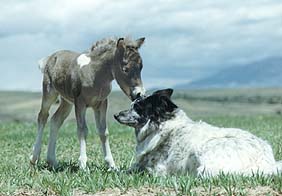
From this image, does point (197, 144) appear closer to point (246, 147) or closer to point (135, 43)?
point (246, 147)

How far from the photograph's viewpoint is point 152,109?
38.9ft

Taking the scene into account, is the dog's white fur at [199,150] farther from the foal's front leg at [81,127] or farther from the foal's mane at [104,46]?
the foal's mane at [104,46]

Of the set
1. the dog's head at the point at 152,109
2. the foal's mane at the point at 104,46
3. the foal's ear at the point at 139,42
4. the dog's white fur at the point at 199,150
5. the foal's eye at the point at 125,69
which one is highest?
the foal's ear at the point at 139,42

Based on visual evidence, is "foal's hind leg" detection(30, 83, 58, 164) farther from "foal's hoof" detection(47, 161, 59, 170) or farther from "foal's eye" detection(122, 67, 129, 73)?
A: "foal's eye" detection(122, 67, 129, 73)

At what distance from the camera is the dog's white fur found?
34.5 ft

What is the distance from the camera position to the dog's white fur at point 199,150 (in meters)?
10.5

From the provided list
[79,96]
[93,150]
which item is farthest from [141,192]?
[93,150]

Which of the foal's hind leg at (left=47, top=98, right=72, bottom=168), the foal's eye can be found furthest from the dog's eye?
the foal's hind leg at (left=47, top=98, right=72, bottom=168)

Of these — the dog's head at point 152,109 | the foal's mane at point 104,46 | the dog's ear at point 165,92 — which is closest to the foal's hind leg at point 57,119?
the foal's mane at point 104,46

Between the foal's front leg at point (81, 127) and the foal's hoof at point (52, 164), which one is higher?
the foal's front leg at point (81, 127)

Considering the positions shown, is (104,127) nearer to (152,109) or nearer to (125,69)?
(125,69)

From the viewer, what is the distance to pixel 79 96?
1362 centimetres

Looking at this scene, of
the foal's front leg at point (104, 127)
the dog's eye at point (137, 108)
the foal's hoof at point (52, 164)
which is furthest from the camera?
the foal's hoof at point (52, 164)

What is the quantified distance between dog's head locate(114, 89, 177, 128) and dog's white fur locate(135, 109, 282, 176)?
97mm
